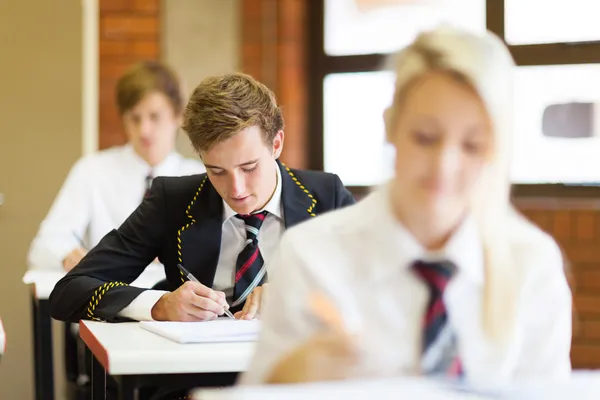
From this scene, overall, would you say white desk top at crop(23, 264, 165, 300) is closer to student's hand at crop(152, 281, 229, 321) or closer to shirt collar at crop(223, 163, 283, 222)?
shirt collar at crop(223, 163, 283, 222)

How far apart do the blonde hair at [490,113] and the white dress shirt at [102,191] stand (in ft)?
8.87

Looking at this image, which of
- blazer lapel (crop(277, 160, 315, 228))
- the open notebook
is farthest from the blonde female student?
blazer lapel (crop(277, 160, 315, 228))

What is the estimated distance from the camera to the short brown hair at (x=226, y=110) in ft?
6.88

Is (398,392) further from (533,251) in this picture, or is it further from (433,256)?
(533,251)

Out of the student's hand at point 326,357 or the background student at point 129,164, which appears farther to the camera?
the background student at point 129,164

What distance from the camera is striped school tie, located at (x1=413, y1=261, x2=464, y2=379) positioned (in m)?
1.17

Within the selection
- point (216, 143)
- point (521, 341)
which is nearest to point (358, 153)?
point (216, 143)

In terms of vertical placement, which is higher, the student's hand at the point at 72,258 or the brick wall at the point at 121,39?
the brick wall at the point at 121,39

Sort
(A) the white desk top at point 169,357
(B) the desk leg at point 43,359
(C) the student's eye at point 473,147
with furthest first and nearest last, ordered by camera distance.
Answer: (B) the desk leg at point 43,359 < (A) the white desk top at point 169,357 < (C) the student's eye at point 473,147

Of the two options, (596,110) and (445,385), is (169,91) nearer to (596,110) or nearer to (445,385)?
(596,110)

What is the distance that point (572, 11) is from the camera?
412 cm

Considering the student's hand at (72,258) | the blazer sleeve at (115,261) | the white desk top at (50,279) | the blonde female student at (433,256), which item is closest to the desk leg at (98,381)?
the blazer sleeve at (115,261)

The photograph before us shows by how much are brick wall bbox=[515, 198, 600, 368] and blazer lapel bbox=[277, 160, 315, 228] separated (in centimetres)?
200

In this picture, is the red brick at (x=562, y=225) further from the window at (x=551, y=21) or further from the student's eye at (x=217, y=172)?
the student's eye at (x=217, y=172)
